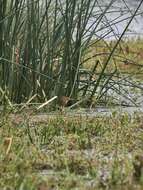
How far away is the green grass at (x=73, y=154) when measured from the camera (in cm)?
214

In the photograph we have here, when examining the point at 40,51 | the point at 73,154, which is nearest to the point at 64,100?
the point at 40,51

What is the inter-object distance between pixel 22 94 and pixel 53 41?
441 mm

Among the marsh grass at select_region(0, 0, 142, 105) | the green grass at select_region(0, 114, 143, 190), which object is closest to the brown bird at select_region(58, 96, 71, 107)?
the marsh grass at select_region(0, 0, 142, 105)

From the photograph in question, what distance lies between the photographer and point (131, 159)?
2477mm

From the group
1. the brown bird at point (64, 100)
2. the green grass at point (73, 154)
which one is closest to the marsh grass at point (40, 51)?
the brown bird at point (64, 100)

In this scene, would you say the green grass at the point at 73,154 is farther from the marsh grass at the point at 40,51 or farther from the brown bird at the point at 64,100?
the marsh grass at the point at 40,51

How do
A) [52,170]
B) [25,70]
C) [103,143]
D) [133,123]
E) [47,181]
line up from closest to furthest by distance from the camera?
[47,181], [52,170], [103,143], [133,123], [25,70]

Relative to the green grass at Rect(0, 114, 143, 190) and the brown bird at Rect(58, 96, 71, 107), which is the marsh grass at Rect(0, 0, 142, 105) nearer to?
the brown bird at Rect(58, 96, 71, 107)

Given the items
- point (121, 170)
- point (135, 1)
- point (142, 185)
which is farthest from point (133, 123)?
point (135, 1)

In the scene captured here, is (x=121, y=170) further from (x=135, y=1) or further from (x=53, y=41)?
(x=135, y=1)

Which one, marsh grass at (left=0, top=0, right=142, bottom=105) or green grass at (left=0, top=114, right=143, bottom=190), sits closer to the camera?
green grass at (left=0, top=114, right=143, bottom=190)

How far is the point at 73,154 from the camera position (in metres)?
2.61

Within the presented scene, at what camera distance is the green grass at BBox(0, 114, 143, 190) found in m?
2.14

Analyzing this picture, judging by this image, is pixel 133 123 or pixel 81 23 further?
pixel 81 23
